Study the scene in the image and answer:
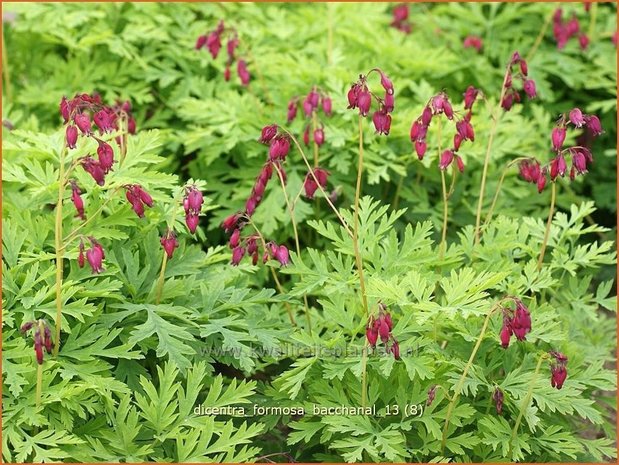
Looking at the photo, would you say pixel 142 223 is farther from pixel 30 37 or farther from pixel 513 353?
pixel 30 37

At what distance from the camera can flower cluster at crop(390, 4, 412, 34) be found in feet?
21.6

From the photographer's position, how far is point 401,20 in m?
6.62

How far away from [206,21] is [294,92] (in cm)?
113

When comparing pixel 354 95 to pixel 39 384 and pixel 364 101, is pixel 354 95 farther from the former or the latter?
pixel 39 384

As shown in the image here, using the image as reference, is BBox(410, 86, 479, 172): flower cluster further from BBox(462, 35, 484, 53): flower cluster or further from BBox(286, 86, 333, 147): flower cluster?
BBox(462, 35, 484, 53): flower cluster

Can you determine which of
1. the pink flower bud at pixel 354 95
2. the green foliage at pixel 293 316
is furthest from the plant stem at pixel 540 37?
the pink flower bud at pixel 354 95

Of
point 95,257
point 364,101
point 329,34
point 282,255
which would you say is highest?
point 364,101

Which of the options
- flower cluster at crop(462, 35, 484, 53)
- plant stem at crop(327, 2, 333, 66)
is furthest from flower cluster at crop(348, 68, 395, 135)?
flower cluster at crop(462, 35, 484, 53)

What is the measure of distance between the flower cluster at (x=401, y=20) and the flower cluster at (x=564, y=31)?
100 centimetres

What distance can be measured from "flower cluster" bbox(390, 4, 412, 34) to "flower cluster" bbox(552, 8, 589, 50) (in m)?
1.00

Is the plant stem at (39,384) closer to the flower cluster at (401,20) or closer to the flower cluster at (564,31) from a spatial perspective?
the flower cluster at (401,20)

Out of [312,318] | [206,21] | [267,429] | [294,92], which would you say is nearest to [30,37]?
[206,21]

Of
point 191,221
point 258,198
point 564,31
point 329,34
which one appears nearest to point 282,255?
point 258,198

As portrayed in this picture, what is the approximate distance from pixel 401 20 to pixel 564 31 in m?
1.14
